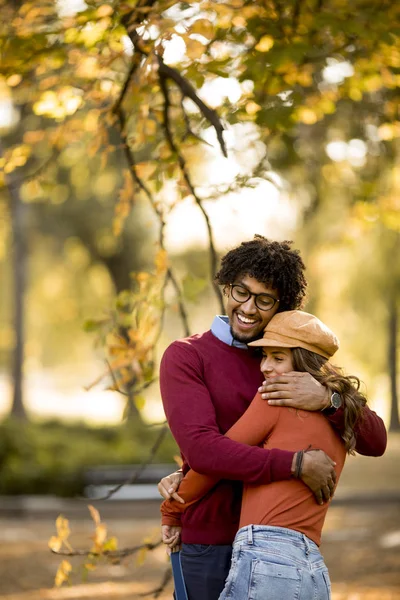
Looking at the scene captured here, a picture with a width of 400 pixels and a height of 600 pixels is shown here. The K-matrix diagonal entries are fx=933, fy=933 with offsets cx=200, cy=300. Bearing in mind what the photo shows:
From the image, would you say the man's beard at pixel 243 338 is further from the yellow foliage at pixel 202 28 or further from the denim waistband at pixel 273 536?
the yellow foliage at pixel 202 28

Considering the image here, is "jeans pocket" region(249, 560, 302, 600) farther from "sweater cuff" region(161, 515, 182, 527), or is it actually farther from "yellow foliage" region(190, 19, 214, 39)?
"yellow foliage" region(190, 19, 214, 39)

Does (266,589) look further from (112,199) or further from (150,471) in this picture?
(112,199)

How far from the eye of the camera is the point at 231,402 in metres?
3.27

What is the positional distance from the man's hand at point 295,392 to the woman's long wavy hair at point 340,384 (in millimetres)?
64

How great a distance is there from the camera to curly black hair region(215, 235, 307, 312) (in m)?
3.35

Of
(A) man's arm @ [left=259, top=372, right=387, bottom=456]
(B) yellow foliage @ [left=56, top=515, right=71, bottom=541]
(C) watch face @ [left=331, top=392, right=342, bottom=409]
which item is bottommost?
(B) yellow foliage @ [left=56, top=515, right=71, bottom=541]

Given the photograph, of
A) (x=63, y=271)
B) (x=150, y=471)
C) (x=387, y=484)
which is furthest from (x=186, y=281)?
(x=63, y=271)

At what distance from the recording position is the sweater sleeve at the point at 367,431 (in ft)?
10.5

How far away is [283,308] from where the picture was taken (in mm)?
3434

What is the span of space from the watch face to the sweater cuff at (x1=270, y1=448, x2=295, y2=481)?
0.24 meters

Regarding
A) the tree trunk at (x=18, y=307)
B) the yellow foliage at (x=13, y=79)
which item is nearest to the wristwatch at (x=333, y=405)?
the yellow foliage at (x=13, y=79)

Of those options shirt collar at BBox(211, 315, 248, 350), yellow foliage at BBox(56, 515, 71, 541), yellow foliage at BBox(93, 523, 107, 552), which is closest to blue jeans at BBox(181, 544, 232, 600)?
shirt collar at BBox(211, 315, 248, 350)

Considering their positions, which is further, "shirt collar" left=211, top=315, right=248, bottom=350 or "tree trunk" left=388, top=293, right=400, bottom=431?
"tree trunk" left=388, top=293, right=400, bottom=431

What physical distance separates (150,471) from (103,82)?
8263 mm
